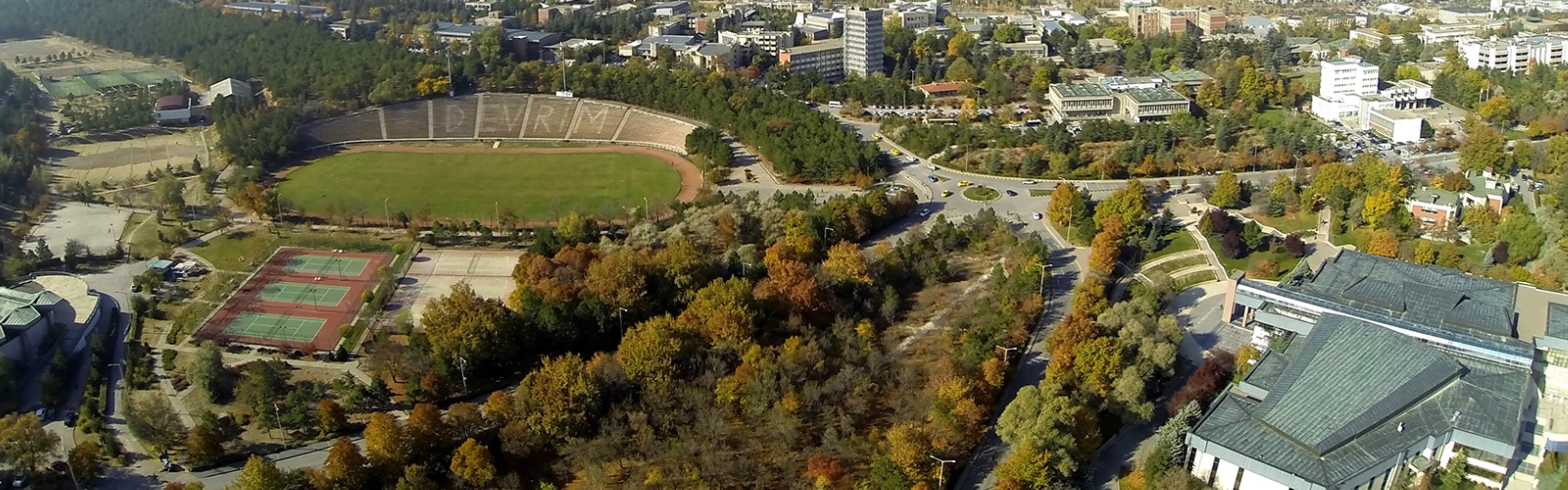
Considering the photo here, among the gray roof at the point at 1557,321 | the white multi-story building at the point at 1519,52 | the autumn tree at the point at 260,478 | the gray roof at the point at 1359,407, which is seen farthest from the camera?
the white multi-story building at the point at 1519,52

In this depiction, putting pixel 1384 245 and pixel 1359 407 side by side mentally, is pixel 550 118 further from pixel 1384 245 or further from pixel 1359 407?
pixel 1359 407

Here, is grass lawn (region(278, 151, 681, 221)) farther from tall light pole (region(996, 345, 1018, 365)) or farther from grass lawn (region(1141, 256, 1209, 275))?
grass lawn (region(1141, 256, 1209, 275))

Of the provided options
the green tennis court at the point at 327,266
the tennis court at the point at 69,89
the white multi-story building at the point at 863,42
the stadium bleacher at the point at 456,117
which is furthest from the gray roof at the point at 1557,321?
the tennis court at the point at 69,89

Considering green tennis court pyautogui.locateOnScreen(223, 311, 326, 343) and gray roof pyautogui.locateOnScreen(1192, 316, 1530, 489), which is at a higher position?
gray roof pyautogui.locateOnScreen(1192, 316, 1530, 489)

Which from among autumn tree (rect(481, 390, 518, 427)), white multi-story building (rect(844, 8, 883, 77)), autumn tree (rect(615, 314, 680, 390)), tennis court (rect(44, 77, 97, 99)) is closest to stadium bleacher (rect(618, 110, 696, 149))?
white multi-story building (rect(844, 8, 883, 77))

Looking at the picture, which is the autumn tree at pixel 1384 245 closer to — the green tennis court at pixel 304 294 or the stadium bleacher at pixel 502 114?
the green tennis court at pixel 304 294

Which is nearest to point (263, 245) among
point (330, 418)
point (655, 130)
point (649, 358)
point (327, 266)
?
point (327, 266)
